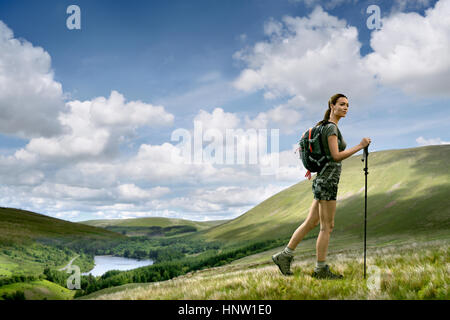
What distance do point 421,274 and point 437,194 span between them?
5392 inches

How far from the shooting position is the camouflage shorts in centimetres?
743

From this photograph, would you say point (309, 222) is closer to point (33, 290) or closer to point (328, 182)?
point (328, 182)

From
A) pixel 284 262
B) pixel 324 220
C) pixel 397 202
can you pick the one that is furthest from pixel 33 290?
pixel 397 202

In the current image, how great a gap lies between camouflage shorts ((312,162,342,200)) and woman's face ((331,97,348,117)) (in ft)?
4.42

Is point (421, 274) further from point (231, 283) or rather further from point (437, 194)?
point (437, 194)

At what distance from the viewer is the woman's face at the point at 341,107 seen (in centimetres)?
776

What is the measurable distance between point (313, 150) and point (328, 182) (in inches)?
36.3

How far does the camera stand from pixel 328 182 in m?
7.42

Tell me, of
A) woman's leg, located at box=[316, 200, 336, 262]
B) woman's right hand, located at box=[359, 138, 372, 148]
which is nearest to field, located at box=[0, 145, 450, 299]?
woman's leg, located at box=[316, 200, 336, 262]

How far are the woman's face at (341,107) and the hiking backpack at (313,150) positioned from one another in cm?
39
